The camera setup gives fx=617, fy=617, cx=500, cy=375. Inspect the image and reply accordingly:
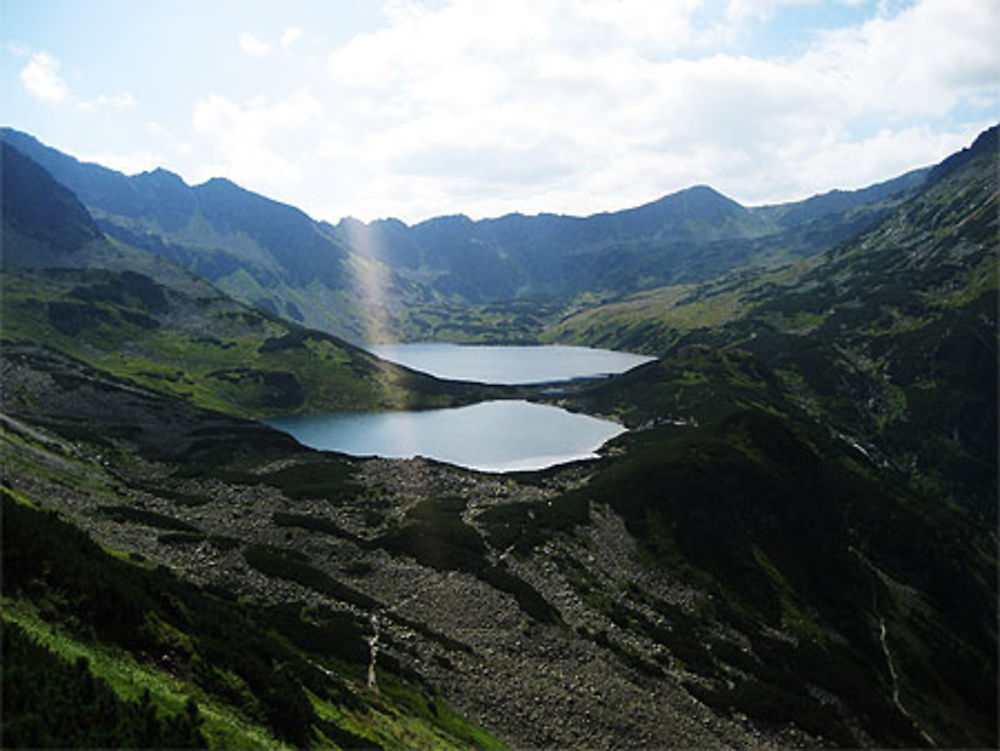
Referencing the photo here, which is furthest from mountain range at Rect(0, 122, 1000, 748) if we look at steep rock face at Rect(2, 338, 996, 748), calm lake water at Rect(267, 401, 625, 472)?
calm lake water at Rect(267, 401, 625, 472)

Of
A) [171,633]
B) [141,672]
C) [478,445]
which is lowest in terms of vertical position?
[478,445]

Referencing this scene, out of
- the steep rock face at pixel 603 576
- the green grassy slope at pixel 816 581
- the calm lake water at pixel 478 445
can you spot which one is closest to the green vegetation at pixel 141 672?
the steep rock face at pixel 603 576

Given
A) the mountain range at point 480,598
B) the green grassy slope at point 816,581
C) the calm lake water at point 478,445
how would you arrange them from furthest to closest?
the calm lake water at point 478,445
the green grassy slope at point 816,581
the mountain range at point 480,598

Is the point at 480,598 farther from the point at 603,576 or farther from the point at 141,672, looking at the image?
the point at 141,672

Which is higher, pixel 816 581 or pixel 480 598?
pixel 480 598

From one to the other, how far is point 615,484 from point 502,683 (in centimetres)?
5782

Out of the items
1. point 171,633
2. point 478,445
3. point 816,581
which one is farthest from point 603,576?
point 478,445

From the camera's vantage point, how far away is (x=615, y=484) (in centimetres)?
10644

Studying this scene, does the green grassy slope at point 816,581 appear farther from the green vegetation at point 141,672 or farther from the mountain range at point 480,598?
the green vegetation at point 141,672

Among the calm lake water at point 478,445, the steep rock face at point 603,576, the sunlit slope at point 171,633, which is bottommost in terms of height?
the calm lake water at point 478,445

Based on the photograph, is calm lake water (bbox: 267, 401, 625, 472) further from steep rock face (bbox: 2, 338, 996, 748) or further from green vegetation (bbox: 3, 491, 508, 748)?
green vegetation (bbox: 3, 491, 508, 748)

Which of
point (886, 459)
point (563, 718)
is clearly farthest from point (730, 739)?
point (886, 459)

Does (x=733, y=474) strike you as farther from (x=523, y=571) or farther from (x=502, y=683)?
(x=502, y=683)

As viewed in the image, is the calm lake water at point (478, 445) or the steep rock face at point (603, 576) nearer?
the steep rock face at point (603, 576)
